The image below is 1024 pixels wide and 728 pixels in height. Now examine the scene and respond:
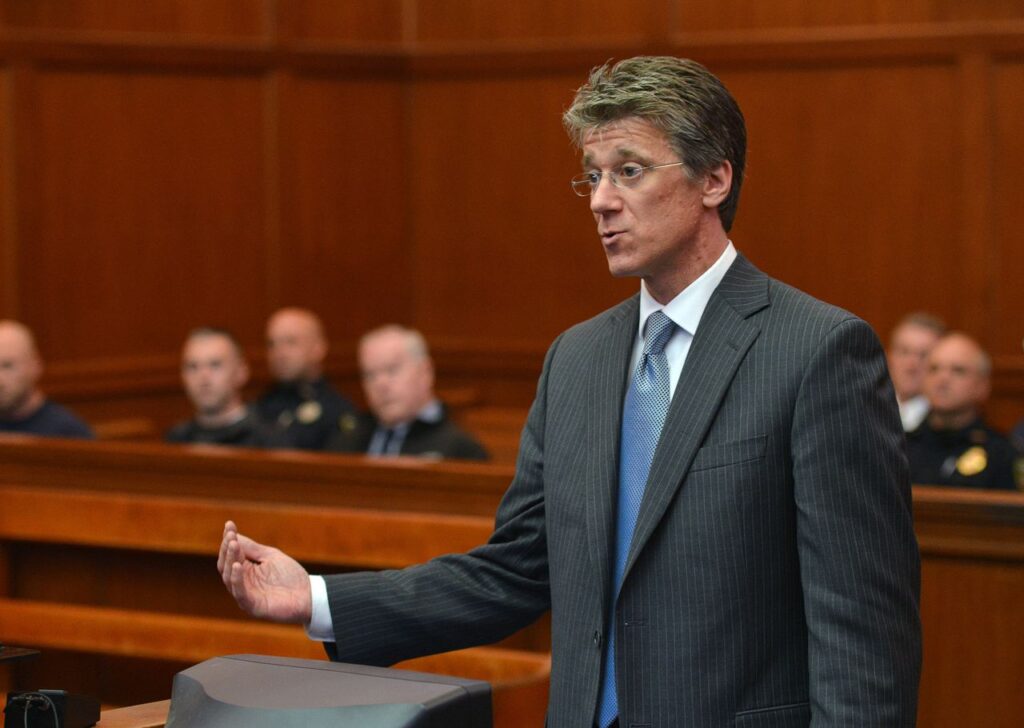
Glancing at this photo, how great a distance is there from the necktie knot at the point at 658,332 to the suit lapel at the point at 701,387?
0.05 m

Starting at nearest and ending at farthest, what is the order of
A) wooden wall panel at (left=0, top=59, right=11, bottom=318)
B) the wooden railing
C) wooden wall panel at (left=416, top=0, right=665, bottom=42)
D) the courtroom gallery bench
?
the wooden railing < the courtroom gallery bench < wooden wall panel at (left=0, top=59, right=11, bottom=318) < wooden wall panel at (left=416, top=0, right=665, bottom=42)

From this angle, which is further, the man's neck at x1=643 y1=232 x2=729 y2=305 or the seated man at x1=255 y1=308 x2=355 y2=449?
the seated man at x1=255 y1=308 x2=355 y2=449

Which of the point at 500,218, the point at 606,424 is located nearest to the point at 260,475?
the point at 606,424

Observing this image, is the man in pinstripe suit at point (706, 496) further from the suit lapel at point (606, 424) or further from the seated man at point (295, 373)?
the seated man at point (295, 373)

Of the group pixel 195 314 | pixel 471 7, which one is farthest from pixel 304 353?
pixel 471 7

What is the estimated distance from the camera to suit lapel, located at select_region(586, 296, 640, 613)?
5.80 feet

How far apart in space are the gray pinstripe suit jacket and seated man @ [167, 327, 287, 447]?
13.1 feet

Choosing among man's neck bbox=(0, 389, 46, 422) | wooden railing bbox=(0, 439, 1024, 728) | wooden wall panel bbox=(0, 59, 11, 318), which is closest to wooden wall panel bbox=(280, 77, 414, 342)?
wooden wall panel bbox=(0, 59, 11, 318)

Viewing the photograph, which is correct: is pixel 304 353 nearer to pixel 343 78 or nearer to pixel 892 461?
pixel 343 78

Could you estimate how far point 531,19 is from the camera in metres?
7.38

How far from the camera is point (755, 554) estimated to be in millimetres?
1684

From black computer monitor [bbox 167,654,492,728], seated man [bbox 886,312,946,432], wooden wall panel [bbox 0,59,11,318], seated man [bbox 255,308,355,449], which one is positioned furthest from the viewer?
seated man [bbox 255,308,355,449]

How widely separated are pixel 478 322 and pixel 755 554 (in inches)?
237

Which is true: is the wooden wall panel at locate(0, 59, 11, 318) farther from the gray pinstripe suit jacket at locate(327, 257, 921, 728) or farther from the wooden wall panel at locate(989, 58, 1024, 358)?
the gray pinstripe suit jacket at locate(327, 257, 921, 728)
